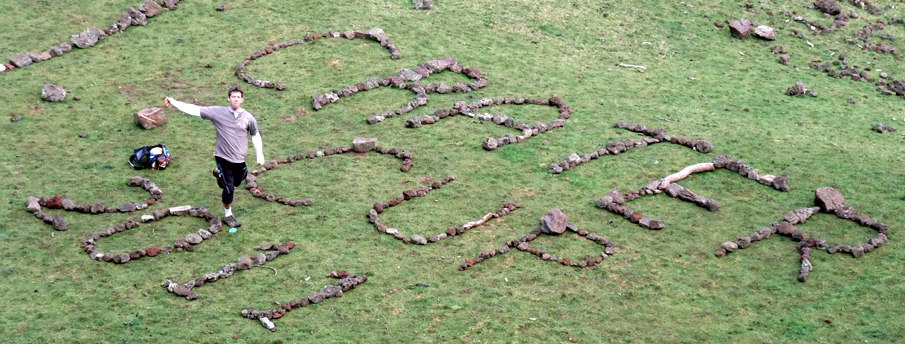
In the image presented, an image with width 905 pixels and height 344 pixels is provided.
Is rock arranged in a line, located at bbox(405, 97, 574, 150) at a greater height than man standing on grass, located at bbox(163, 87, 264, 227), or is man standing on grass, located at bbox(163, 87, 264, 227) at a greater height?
man standing on grass, located at bbox(163, 87, 264, 227)

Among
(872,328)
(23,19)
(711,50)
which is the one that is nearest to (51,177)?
(23,19)

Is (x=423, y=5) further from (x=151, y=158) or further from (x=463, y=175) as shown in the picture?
(x=151, y=158)

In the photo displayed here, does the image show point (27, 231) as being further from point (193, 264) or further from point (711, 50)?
point (711, 50)

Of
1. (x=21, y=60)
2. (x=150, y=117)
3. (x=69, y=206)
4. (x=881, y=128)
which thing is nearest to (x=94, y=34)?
(x=21, y=60)

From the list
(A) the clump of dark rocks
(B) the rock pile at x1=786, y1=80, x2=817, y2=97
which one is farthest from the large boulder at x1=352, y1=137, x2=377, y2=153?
(A) the clump of dark rocks

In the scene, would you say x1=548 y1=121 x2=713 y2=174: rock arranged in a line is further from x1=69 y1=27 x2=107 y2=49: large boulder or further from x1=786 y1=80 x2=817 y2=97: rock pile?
x1=69 y1=27 x2=107 y2=49: large boulder
